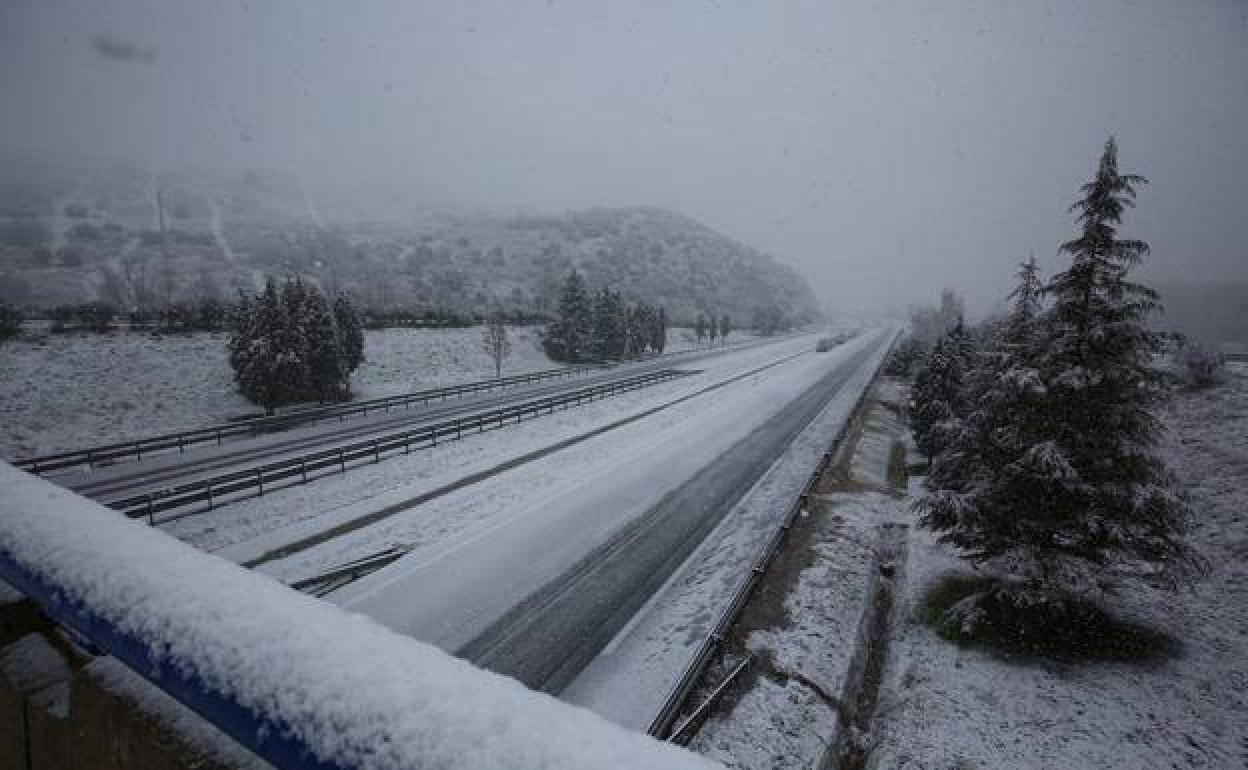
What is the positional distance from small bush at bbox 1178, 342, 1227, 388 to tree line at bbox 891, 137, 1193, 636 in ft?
87.5

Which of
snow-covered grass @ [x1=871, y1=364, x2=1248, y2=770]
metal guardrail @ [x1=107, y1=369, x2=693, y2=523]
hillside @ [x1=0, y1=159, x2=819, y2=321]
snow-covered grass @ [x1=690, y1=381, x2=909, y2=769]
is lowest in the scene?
snow-covered grass @ [x1=871, y1=364, x2=1248, y2=770]

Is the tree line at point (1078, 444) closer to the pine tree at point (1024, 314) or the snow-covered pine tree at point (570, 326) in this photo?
the pine tree at point (1024, 314)

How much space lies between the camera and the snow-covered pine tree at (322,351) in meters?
36.1

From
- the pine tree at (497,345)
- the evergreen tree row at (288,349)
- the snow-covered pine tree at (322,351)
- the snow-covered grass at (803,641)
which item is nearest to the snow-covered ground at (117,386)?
the evergreen tree row at (288,349)

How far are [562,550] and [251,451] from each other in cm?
1780

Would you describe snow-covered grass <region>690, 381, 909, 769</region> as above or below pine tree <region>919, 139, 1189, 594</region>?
below

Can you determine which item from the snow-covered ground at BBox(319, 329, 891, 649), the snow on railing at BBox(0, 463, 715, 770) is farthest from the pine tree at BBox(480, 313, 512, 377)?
the snow on railing at BBox(0, 463, 715, 770)

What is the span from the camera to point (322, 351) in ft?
119

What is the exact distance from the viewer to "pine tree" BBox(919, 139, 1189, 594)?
35.6 feet

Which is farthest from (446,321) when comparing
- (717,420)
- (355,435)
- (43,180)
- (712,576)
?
(43,180)

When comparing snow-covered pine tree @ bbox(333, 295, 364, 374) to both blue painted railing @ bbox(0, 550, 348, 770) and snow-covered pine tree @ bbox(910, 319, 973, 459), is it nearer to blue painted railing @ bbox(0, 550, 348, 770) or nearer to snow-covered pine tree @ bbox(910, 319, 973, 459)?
snow-covered pine tree @ bbox(910, 319, 973, 459)

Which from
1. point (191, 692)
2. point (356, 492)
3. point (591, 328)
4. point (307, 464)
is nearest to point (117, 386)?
point (307, 464)

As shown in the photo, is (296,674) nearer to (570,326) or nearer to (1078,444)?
(1078,444)

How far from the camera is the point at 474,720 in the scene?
1.15 m
